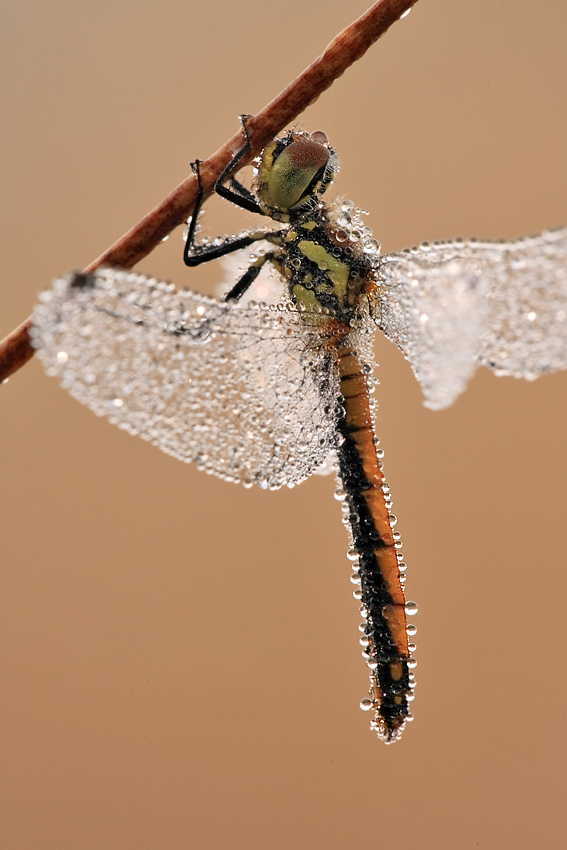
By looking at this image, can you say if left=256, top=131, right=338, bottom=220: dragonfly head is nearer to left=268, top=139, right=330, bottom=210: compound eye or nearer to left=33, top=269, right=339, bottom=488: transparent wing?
left=268, top=139, right=330, bottom=210: compound eye

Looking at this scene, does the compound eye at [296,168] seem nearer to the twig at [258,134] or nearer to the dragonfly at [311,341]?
the dragonfly at [311,341]

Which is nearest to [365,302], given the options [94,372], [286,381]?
[286,381]

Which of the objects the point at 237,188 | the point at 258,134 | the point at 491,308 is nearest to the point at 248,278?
the point at 237,188

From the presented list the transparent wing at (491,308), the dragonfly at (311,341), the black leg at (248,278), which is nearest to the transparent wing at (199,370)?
the dragonfly at (311,341)

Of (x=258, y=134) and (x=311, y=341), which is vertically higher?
(x=258, y=134)

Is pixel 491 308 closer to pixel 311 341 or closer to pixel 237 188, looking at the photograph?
pixel 311 341

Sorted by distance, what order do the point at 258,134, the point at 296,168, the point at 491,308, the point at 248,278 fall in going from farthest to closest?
the point at 248,278 < the point at 296,168 < the point at 258,134 < the point at 491,308

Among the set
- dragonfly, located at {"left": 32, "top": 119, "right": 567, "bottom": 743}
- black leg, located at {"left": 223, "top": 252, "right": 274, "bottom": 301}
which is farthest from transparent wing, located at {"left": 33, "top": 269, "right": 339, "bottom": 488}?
black leg, located at {"left": 223, "top": 252, "right": 274, "bottom": 301}
